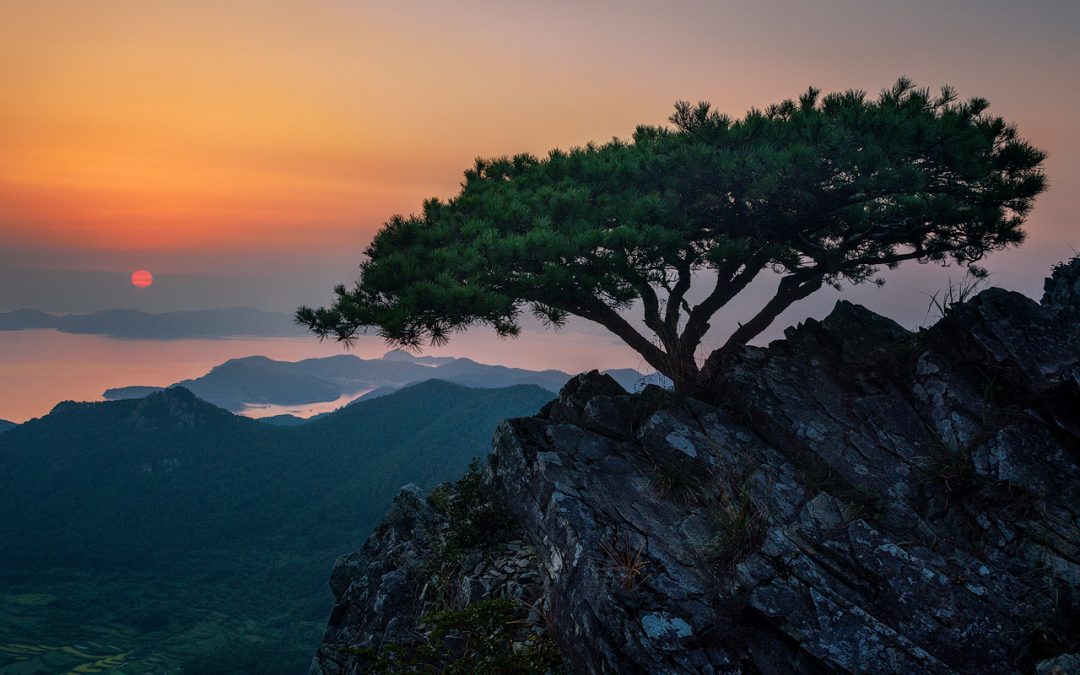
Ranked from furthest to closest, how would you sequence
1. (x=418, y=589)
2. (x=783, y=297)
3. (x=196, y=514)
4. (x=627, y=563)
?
(x=196, y=514) < (x=783, y=297) < (x=418, y=589) < (x=627, y=563)

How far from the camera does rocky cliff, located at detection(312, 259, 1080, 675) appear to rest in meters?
7.48

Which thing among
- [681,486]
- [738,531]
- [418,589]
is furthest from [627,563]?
[418,589]

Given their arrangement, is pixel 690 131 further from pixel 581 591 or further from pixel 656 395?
pixel 581 591

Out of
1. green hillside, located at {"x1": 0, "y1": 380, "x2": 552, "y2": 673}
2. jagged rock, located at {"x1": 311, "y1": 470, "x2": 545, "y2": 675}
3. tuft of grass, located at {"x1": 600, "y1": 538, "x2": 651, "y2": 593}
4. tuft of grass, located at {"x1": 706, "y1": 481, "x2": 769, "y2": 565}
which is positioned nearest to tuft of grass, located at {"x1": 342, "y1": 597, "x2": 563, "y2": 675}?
jagged rock, located at {"x1": 311, "y1": 470, "x2": 545, "y2": 675}

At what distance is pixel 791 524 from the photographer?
28.9 feet

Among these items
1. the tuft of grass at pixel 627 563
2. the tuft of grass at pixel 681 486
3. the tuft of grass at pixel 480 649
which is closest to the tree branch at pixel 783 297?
the tuft of grass at pixel 681 486

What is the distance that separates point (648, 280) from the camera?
13.6 metres

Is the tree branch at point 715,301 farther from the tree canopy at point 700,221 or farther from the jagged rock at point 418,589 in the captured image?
the jagged rock at point 418,589

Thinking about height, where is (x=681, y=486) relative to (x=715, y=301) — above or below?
below

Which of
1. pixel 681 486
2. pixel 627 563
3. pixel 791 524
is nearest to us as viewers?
pixel 627 563

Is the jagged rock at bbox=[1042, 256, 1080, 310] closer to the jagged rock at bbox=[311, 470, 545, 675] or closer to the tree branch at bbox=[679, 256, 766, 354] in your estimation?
the tree branch at bbox=[679, 256, 766, 354]

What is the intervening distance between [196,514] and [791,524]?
506 feet

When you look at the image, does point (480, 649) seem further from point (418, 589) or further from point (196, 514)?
point (196, 514)

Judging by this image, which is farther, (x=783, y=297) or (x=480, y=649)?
(x=783, y=297)
